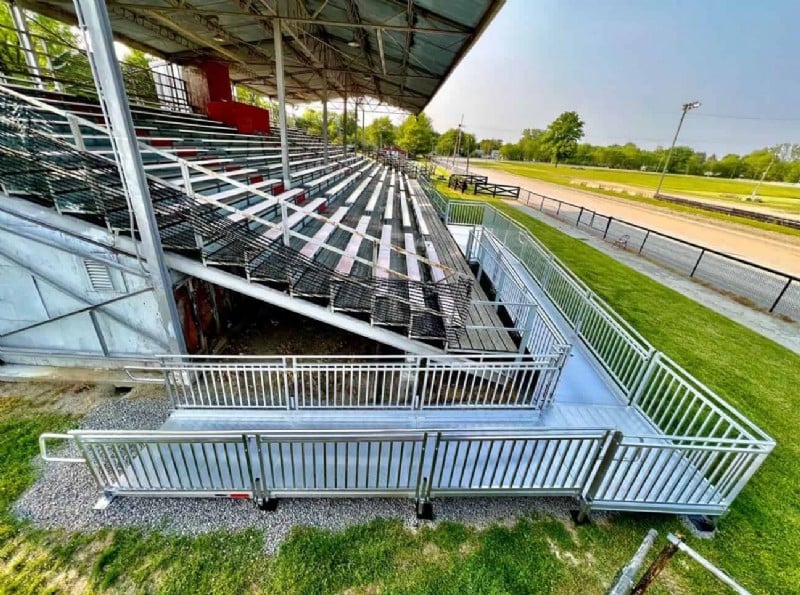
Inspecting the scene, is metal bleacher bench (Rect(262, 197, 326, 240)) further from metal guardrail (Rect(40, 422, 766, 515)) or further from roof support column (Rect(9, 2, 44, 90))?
roof support column (Rect(9, 2, 44, 90))

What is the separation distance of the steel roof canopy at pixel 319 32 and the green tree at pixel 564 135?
247 feet

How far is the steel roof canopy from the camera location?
19.9ft

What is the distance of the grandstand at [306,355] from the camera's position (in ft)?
11.2

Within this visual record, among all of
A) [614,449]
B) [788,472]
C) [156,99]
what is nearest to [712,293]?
[788,472]

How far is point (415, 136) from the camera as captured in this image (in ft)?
187

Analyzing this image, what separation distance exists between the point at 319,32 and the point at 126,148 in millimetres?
8601

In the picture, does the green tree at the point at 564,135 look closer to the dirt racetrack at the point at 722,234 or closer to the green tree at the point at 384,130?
the green tree at the point at 384,130

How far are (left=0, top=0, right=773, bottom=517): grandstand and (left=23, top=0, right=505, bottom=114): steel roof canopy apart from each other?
16 centimetres

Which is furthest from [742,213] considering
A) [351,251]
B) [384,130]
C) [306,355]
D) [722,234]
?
[384,130]

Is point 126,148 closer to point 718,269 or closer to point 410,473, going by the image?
point 410,473

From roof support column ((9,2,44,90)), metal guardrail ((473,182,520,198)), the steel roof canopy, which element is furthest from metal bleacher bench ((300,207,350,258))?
metal guardrail ((473,182,520,198))

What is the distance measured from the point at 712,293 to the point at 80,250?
1533cm

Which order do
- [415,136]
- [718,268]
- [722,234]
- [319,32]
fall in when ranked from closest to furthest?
[319,32] → [718,268] → [722,234] → [415,136]

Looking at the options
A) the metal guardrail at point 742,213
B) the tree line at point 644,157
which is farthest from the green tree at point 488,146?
the metal guardrail at point 742,213
